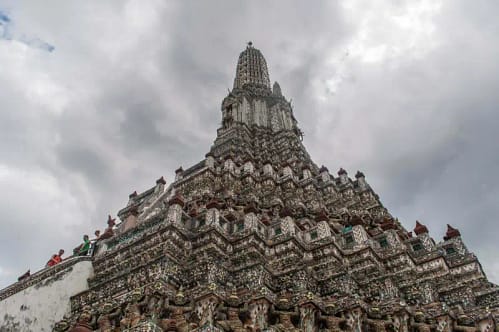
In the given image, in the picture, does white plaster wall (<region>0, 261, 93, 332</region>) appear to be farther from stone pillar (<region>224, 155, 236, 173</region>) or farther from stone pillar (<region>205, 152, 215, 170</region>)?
stone pillar (<region>224, 155, 236, 173</region>)

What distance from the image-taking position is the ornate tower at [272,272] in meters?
12.1

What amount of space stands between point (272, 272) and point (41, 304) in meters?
8.55

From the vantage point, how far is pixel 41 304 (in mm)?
15602

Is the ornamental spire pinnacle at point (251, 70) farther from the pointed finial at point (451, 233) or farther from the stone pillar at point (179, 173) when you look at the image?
the pointed finial at point (451, 233)

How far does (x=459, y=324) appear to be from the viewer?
13.0 meters

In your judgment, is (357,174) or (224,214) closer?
(224,214)

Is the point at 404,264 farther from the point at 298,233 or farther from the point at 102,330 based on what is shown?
the point at 102,330

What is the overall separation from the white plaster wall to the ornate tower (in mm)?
582

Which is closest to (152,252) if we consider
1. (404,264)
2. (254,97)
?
(404,264)

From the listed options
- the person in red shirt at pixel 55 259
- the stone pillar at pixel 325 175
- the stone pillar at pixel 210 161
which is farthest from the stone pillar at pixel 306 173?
the person in red shirt at pixel 55 259

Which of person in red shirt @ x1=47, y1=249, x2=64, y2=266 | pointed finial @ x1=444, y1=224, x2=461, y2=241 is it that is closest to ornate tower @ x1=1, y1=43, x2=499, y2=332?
pointed finial @ x1=444, y1=224, x2=461, y2=241

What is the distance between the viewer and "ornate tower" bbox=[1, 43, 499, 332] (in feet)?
39.6

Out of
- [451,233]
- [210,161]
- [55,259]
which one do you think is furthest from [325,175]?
[55,259]

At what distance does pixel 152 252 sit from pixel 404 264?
971 centimetres
